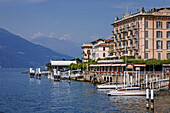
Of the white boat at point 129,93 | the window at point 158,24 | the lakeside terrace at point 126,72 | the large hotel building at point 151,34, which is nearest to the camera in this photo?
the white boat at point 129,93

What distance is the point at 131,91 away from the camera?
76.1m

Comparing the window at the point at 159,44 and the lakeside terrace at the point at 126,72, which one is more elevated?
the window at the point at 159,44

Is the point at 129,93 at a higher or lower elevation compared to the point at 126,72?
lower

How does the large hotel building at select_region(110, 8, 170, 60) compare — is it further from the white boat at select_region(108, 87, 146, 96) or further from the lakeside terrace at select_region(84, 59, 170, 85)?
the white boat at select_region(108, 87, 146, 96)

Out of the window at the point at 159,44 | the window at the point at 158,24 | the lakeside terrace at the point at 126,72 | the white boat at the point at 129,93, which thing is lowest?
the white boat at the point at 129,93

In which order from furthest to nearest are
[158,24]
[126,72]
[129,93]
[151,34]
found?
[158,24], [151,34], [126,72], [129,93]

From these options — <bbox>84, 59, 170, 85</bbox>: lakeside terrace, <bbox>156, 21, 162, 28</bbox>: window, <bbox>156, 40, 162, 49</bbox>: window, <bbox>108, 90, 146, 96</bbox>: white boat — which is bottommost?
<bbox>108, 90, 146, 96</bbox>: white boat

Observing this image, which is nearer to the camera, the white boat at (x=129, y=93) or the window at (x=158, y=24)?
the white boat at (x=129, y=93)

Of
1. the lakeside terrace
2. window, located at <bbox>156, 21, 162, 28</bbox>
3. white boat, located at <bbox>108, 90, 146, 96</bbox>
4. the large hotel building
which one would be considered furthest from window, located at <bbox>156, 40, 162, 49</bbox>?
white boat, located at <bbox>108, 90, 146, 96</bbox>

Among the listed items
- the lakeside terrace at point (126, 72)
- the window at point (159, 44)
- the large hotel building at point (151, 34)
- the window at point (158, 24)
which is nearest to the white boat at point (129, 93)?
the lakeside terrace at point (126, 72)

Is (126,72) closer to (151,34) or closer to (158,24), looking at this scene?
(151,34)

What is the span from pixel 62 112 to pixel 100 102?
41.3 ft

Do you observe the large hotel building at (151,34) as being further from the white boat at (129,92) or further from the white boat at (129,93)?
the white boat at (129,93)

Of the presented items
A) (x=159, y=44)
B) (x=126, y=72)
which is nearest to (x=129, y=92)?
(x=126, y=72)
